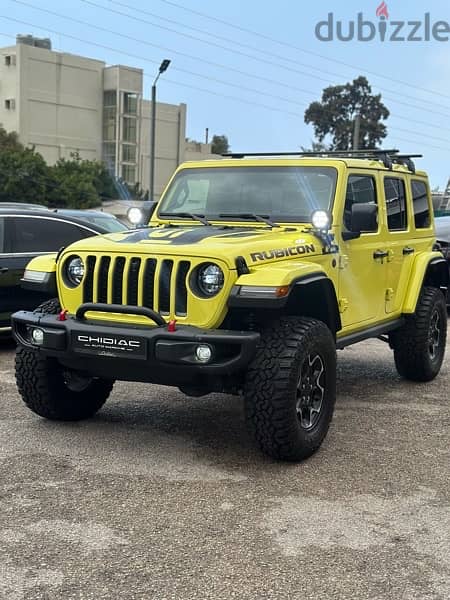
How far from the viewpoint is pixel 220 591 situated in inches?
131

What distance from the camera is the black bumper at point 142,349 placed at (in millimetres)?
4645

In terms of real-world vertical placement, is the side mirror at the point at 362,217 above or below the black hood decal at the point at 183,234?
above

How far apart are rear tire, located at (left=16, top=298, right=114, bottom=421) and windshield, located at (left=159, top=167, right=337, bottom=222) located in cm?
146

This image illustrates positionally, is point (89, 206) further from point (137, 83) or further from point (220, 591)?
point (220, 591)

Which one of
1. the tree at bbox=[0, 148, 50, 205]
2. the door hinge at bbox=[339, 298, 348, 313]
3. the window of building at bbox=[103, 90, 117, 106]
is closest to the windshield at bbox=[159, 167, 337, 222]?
the door hinge at bbox=[339, 298, 348, 313]

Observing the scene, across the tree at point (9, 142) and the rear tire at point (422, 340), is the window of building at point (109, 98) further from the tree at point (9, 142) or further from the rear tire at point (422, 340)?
the rear tire at point (422, 340)

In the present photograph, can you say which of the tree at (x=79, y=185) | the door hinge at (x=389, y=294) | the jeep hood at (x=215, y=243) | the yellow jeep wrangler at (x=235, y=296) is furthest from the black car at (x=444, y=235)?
the tree at (x=79, y=185)

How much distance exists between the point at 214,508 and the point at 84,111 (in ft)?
239

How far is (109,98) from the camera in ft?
244

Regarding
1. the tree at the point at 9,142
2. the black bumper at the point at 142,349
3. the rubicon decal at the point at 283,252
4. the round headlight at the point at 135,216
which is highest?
the tree at the point at 9,142

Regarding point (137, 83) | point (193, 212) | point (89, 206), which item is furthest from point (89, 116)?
point (193, 212)

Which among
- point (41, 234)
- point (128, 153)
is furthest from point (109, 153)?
point (41, 234)

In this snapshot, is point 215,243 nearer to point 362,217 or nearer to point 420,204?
point 362,217

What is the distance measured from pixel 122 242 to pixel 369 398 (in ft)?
9.16
